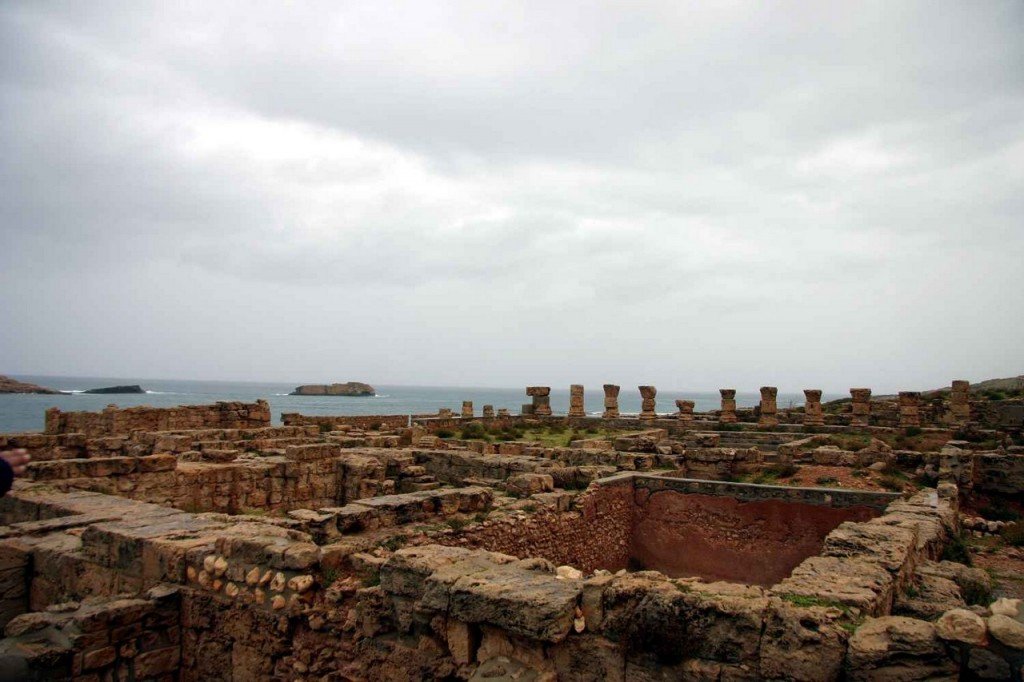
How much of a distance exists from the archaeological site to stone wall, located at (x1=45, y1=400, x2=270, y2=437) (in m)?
5.53

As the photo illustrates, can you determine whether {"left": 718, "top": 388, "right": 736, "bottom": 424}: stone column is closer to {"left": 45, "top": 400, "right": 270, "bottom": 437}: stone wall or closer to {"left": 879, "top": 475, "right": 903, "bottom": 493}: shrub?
{"left": 879, "top": 475, "right": 903, "bottom": 493}: shrub

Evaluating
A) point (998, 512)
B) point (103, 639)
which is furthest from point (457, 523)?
point (998, 512)

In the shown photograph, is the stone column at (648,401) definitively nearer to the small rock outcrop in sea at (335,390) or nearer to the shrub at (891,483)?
the shrub at (891,483)

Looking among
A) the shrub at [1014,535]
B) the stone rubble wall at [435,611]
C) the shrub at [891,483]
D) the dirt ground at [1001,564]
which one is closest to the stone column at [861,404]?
the shrub at [891,483]

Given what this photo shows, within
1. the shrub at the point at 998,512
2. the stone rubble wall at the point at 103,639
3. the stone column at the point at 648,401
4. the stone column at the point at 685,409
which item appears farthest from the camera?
the stone column at the point at 648,401

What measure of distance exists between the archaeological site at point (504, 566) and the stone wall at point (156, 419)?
553cm

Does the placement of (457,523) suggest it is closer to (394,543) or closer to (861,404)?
→ (394,543)

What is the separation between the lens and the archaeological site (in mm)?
4227

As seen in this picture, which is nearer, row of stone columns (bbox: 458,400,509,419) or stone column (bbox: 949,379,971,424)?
stone column (bbox: 949,379,971,424)

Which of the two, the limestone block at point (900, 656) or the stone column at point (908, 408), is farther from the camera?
the stone column at point (908, 408)

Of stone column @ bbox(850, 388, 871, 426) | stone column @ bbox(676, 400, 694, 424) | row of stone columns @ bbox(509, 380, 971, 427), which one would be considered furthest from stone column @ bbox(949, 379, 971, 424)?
stone column @ bbox(676, 400, 694, 424)

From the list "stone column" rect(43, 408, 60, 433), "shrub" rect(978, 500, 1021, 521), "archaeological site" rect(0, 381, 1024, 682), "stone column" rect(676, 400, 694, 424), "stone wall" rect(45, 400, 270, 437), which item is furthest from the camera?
"stone column" rect(676, 400, 694, 424)

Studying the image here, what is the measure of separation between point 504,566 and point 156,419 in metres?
19.8

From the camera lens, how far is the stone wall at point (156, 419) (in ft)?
67.5
